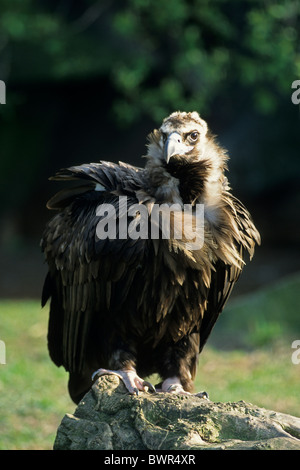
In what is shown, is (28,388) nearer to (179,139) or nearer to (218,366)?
(218,366)

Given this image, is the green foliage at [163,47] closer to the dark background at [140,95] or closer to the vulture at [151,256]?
the dark background at [140,95]

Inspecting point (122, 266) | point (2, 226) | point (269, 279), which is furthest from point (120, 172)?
point (2, 226)

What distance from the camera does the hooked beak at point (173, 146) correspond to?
144 inches

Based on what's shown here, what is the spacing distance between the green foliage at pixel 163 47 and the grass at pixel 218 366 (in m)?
2.88

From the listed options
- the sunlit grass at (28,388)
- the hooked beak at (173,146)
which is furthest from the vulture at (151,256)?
the sunlit grass at (28,388)

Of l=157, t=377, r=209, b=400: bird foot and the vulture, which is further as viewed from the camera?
l=157, t=377, r=209, b=400: bird foot

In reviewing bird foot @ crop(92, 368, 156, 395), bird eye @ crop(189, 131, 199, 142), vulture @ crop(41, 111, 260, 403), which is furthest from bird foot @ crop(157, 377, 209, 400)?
bird eye @ crop(189, 131, 199, 142)

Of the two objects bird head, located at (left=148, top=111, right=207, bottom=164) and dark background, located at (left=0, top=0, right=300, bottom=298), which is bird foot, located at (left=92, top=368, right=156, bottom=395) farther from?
dark background, located at (left=0, top=0, right=300, bottom=298)

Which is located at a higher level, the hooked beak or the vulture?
the hooked beak

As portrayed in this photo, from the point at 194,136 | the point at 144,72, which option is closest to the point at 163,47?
the point at 144,72

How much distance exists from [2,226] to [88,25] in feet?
13.4

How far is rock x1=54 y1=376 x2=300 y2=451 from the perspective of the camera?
2.89 meters

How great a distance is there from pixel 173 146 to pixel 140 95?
7405 mm

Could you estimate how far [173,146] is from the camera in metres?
3.68
